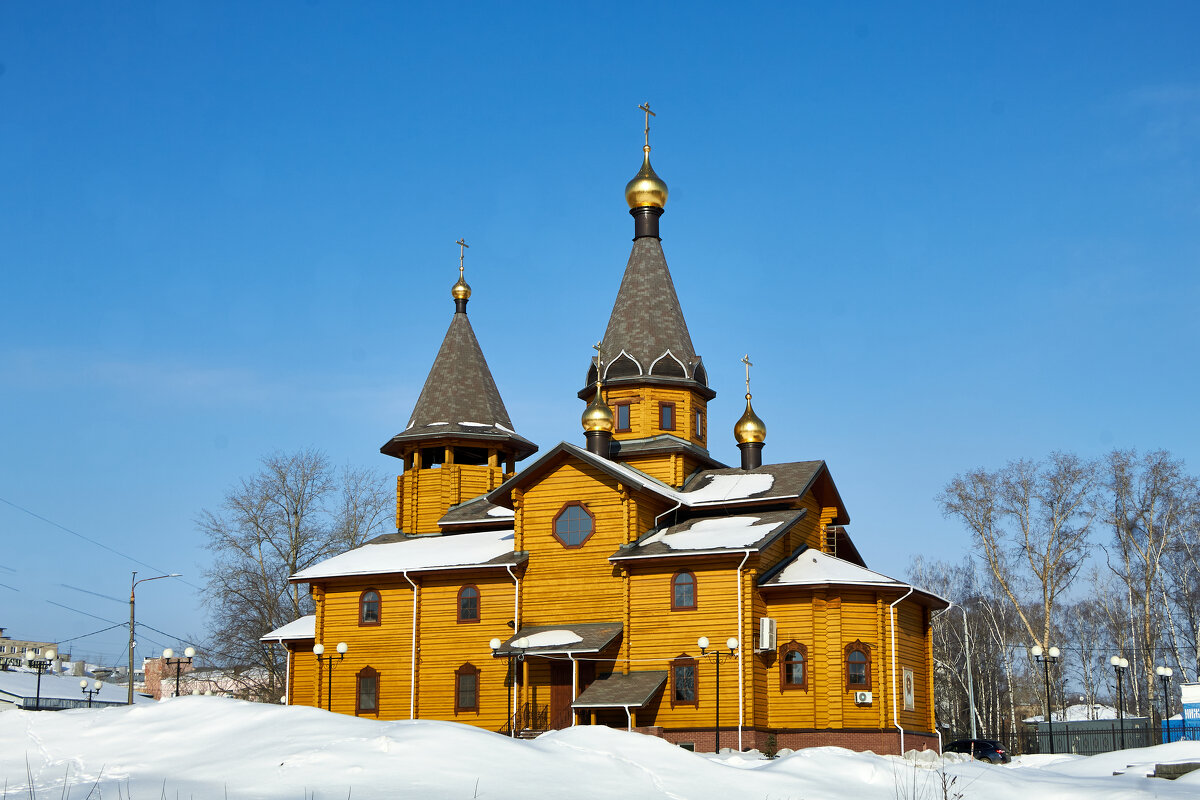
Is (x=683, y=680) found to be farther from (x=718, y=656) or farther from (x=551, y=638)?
(x=551, y=638)

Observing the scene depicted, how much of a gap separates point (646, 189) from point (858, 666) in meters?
15.2

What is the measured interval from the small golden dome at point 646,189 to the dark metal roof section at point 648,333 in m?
1.11

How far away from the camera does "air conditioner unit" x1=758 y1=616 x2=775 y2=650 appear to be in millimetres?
25375

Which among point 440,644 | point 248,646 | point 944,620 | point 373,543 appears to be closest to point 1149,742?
point 944,620

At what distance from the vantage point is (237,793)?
811cm

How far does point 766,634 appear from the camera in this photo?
2541 cm

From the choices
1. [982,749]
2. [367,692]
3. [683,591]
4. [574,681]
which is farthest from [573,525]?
[982,749]

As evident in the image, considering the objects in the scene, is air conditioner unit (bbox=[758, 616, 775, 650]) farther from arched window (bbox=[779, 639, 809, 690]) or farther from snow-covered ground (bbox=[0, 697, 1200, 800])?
snow-covered ground (bbox=[0, 697, 1200, 800])

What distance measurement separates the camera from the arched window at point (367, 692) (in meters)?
29.2

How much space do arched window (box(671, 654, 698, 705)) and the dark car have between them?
6.93 m

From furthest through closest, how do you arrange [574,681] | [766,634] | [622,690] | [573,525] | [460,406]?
[460,406], [573,525], [574,681], [766,634], [622,690]

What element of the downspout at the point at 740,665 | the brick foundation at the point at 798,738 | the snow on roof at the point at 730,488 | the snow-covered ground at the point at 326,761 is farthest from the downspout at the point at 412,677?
the snow-covered ground at the point at 326,761

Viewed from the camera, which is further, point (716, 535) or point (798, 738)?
point (716, 535)

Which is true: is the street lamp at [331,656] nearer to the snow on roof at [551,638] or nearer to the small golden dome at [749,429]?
the snow on roof at [551,638]
